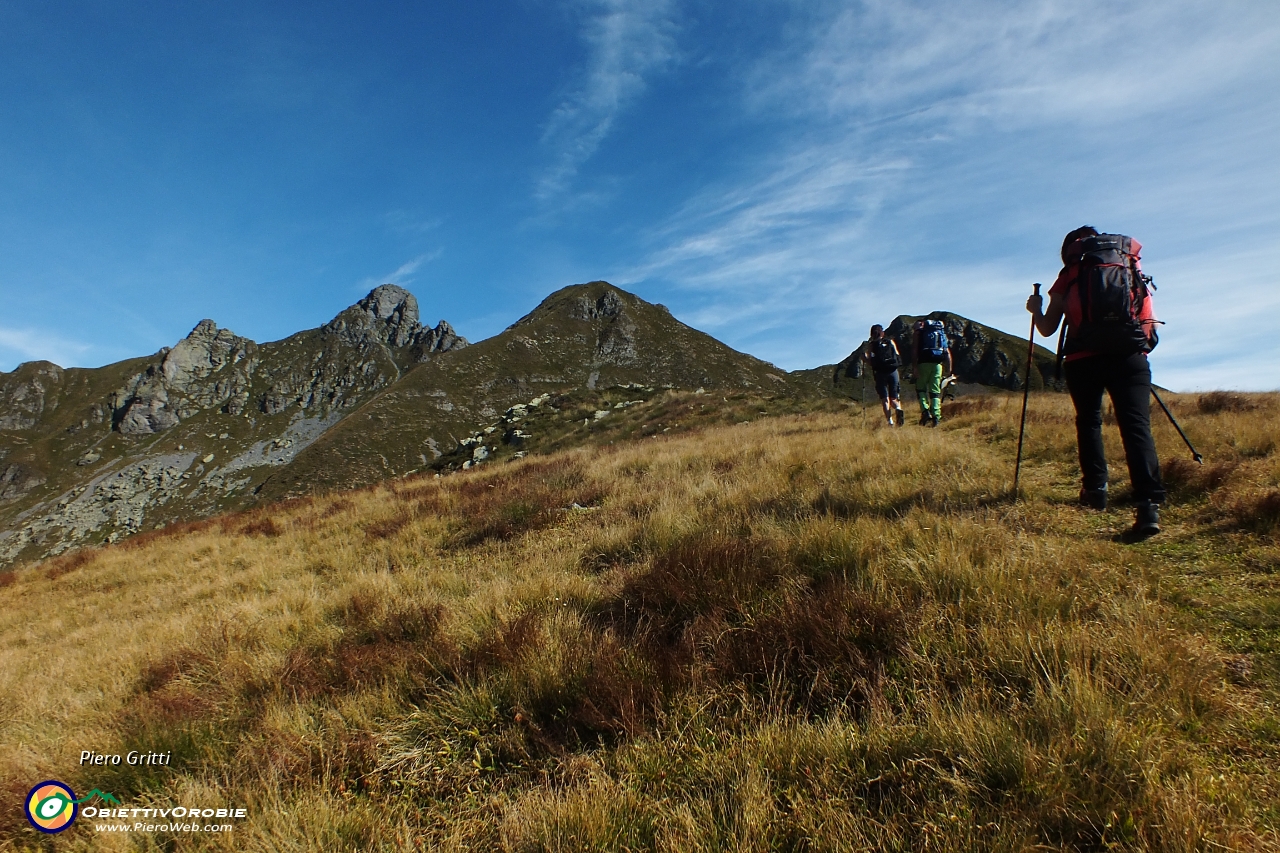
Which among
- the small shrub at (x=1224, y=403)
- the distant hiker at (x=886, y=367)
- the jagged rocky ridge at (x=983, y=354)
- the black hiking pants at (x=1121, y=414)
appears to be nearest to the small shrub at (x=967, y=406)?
the distant hiker at (x=886, y=367)

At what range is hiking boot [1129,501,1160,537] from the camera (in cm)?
386

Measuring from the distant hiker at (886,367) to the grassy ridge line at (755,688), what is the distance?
6652 millimetres

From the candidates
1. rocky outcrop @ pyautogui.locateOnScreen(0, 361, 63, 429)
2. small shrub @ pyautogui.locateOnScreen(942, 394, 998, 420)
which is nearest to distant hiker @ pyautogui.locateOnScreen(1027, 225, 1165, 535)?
small shrub @ pyautogui.locateOnScreen(942, 394, 998, 420)

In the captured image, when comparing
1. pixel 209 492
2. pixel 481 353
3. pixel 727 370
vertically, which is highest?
pixel 481 353

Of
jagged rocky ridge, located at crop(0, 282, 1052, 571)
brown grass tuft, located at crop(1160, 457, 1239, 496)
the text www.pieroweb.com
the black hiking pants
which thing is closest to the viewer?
the text www.pieroweb.com

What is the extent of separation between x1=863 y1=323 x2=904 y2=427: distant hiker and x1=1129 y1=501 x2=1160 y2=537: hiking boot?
27.6 ft

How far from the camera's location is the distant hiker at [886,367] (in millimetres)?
12250

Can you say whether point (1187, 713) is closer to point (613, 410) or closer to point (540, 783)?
point (540, 783)

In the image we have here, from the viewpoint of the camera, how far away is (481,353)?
125 meters

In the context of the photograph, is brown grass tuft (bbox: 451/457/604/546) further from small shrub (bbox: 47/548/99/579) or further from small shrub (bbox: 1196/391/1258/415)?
small shrub (bbox: 1196/391/1258/415)

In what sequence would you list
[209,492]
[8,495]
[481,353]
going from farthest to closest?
[8,495]
[209,492]
[481,353]

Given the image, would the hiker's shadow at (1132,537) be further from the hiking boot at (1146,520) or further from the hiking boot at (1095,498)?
the hiking boot at (1095,498)

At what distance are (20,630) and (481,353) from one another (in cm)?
12281

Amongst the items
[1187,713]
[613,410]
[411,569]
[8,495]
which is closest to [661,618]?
[1187,713]
